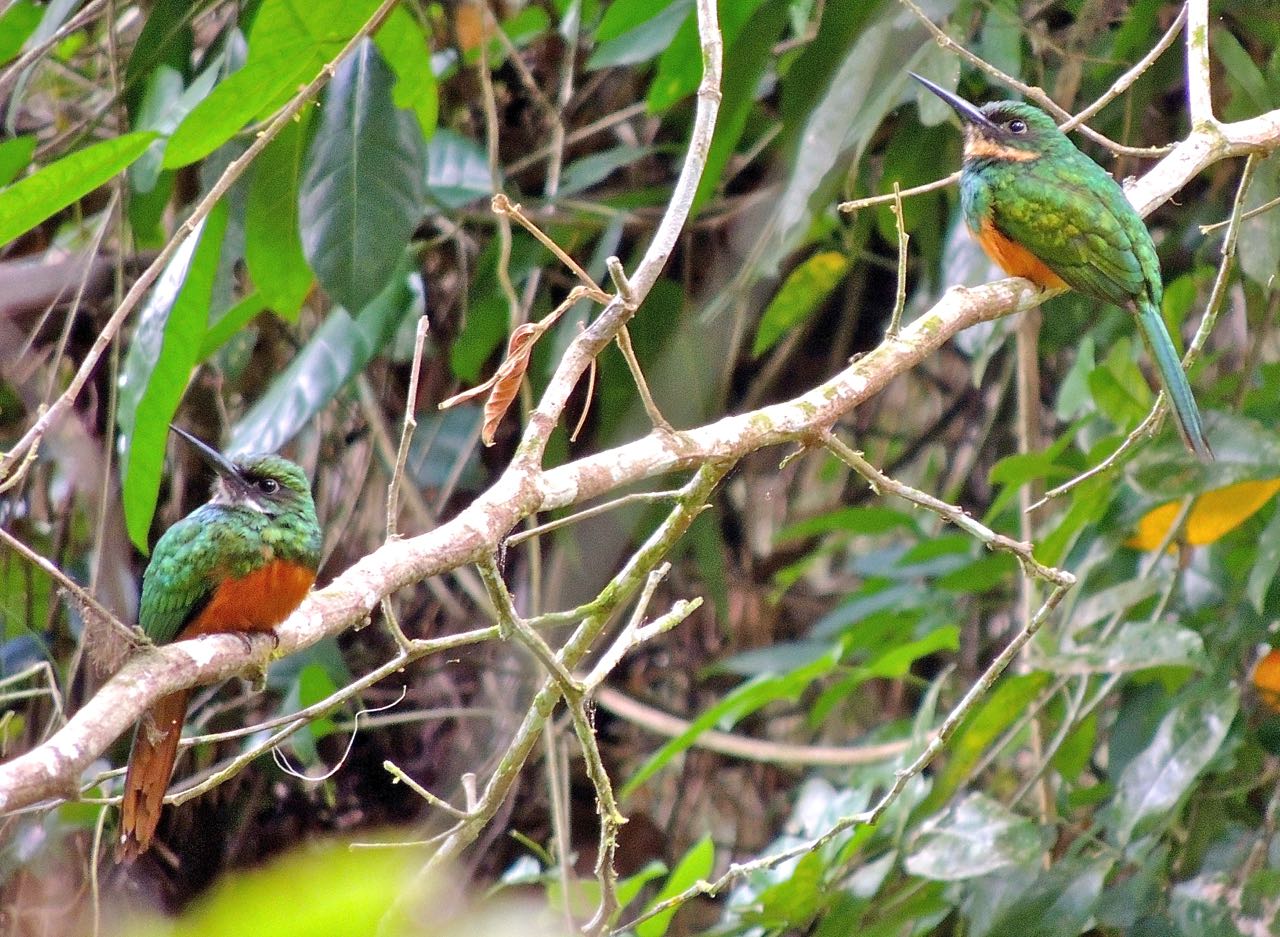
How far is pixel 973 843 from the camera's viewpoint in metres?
2.28

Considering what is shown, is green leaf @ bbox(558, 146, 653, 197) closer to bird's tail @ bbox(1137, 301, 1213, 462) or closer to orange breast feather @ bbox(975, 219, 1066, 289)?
orange breast feather @ bbox(975, 219, 1066, 289)

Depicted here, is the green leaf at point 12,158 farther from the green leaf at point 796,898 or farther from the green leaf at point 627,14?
the green leaf at point 796,898

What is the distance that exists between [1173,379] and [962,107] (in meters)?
0.56

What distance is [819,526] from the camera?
304 cm

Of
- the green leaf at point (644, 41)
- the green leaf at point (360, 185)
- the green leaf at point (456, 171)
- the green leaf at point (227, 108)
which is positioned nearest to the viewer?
the green leaf at point (227, 108)

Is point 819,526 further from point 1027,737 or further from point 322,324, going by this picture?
point 322,324

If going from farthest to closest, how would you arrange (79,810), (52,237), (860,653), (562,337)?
(860,653) → (52,237) → (562,337) → (79,810)

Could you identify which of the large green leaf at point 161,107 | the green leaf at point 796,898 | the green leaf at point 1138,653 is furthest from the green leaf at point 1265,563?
the large green leaf at point 161,107

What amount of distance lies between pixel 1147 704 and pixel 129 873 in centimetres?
198

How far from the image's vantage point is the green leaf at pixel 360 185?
2051mm

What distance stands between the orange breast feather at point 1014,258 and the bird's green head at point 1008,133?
15 centimetres

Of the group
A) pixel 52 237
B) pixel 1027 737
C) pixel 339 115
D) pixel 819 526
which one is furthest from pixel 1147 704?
pixel 52 237

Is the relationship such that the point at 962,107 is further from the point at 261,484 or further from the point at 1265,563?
the point at 261,484

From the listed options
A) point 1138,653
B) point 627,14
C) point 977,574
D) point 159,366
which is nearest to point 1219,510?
point 1138,653
